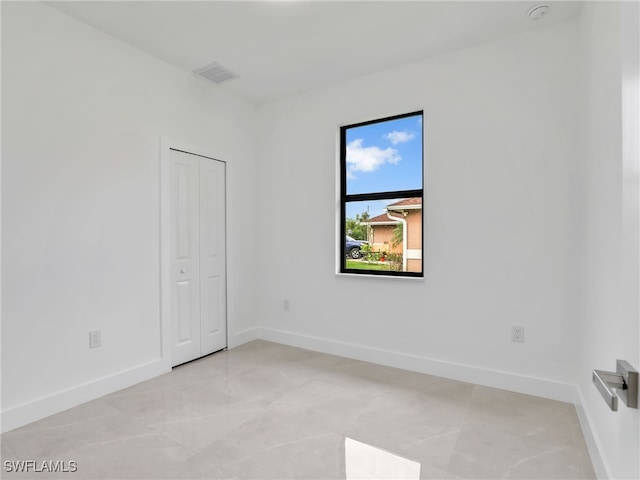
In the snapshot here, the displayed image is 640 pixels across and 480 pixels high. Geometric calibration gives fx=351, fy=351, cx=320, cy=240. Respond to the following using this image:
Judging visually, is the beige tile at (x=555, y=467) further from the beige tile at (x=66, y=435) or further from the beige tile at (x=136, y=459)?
the beige tile at (x=66, y=435)

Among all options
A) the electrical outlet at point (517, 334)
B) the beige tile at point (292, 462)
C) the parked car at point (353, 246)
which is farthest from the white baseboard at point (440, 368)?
the beige tile at point (292, 462)

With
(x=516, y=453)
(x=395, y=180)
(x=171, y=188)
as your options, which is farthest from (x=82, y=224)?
(x=516, y=453)

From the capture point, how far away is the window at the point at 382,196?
321 centimetres

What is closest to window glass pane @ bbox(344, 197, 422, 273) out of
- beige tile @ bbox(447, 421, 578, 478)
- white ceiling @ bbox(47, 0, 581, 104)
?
white ceiling @ bbox(47, 0, 581, 104)

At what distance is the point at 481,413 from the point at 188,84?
3.59 meters

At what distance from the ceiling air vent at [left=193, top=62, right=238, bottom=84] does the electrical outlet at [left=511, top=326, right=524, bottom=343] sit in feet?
10.6

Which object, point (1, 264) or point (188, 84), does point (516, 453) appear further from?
point (188, 84)

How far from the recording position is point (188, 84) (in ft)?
10.7

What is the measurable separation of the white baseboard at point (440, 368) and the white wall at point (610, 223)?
0.65 feet

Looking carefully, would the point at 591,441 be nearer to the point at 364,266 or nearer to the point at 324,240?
the point at 364,266

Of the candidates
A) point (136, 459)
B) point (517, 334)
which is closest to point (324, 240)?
point (517, 334)

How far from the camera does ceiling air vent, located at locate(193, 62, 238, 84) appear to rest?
10.3ft

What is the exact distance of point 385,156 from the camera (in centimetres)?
338

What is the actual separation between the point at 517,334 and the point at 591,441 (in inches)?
33.4
